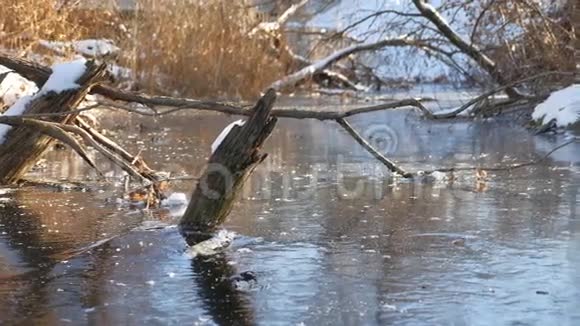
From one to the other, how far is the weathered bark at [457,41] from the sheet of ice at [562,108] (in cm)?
176

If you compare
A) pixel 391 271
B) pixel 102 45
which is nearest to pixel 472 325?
pixel 391 271

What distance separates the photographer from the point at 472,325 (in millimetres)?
3146

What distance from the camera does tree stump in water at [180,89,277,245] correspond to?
187 inches

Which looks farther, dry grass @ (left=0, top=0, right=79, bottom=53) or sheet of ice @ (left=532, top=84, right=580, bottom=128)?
dry grass @ (left=0, top=0, right=79, bottom=53)

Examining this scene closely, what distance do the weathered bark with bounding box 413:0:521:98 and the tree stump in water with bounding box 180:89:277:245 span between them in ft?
29.0

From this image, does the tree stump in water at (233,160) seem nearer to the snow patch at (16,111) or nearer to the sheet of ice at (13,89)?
the snow patch at (16,111)

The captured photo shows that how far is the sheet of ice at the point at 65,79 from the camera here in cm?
629

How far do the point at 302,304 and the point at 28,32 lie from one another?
9926mm

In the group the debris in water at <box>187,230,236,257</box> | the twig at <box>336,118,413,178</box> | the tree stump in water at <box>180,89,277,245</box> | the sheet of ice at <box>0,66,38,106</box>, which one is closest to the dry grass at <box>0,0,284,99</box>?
the sheet of ice at <box>0,66,38,106</box>

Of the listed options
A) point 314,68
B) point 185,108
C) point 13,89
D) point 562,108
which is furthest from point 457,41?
point 185,108

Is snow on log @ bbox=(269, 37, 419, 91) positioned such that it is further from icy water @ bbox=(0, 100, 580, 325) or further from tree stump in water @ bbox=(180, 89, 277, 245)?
tree stump in water @ bbox=(180, 89, 277, 245)

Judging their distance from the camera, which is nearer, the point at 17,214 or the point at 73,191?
the point at 17,214

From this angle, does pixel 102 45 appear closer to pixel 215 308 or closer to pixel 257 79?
pixel 257 79

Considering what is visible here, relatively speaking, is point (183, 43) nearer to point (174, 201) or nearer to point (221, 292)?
point (174, 201)
